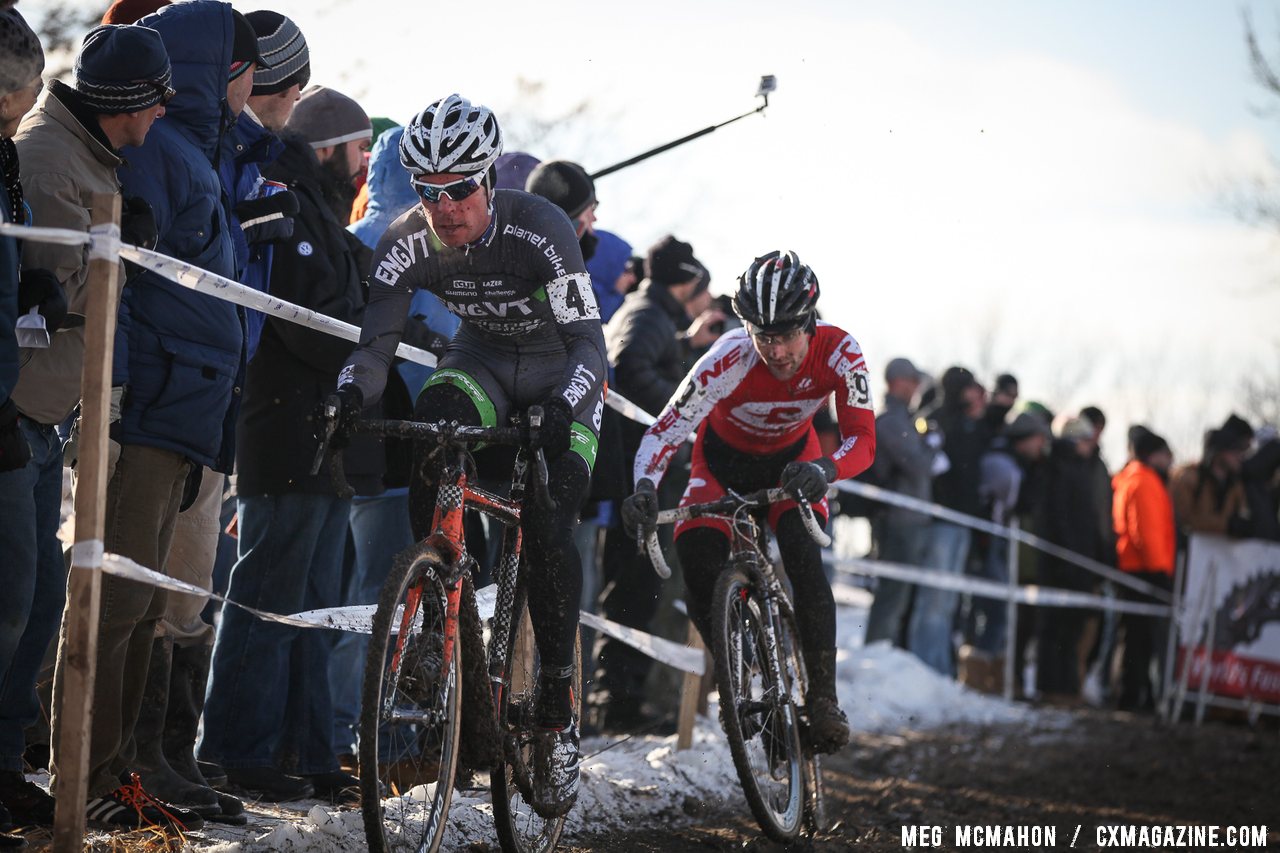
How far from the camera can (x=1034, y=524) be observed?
14664mm

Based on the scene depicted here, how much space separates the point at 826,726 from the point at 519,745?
184cm

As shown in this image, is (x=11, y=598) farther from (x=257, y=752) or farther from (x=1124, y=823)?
(x=1124, y=823)

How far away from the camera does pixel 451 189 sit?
5.23m

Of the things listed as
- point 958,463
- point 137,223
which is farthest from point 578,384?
point 958,463

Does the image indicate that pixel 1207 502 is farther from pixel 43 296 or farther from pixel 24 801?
pixel 43 296

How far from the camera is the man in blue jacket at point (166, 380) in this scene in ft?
16.1

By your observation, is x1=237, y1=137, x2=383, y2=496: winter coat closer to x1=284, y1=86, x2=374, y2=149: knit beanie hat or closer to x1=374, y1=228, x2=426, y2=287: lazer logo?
x1=284, y1=86, x2=374, y2=149: knit beanie hat

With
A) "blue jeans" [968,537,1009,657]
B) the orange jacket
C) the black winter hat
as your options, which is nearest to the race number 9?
"blue jeans" [968,537,1009,657]

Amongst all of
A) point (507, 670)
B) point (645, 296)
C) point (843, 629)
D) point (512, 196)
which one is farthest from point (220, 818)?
point (843, 629)

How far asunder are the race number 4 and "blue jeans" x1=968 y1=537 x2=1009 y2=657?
945 cm

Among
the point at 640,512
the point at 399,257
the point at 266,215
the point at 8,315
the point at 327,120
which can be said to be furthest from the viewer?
the point at 327,120

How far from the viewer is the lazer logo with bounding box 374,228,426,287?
17.9ft

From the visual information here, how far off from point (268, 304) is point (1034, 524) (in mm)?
10659

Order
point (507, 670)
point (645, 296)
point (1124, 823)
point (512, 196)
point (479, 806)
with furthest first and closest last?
point (645, 296)
point (1124, 823)
point (479, 806)
point (512, 196)
point (507, 670)
